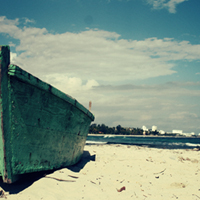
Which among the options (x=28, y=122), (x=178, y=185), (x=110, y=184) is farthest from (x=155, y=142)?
(x=28, y=122)

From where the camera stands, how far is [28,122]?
3164mm

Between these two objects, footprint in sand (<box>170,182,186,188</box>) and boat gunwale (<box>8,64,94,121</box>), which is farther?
footprint in sand (<box>170,182,186,188</box>)

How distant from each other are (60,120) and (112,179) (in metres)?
1.88

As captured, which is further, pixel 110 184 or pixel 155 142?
pixel 155 142

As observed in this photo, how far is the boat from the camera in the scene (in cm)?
284

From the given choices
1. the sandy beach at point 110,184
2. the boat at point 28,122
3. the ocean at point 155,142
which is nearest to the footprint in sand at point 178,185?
the sandy beach at point 110,184

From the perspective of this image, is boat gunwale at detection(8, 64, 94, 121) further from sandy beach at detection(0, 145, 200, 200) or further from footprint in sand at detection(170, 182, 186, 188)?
footprint in sand at detection(170, 182, 186, 188)

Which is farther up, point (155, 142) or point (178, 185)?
A: point (178, 185)

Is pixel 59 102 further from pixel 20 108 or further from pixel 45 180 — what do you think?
pixel 45 180

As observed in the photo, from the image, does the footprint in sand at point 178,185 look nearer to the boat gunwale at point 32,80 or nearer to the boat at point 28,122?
the boat at point 28,122

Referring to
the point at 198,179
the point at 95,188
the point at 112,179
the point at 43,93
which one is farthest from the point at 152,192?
the point at 43,93

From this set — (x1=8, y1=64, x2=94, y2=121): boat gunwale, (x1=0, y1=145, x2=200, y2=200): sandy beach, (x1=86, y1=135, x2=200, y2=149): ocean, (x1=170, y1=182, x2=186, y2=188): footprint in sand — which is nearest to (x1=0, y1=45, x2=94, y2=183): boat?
(x1=8, y1=64, x2=94, y2=121): boat gunwale

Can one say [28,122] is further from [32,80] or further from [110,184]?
[110,184]

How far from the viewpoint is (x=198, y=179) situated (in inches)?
197
